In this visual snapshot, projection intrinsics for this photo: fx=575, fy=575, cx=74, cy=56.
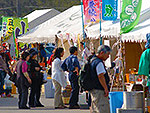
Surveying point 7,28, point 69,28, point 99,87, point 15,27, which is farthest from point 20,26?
point 99,87

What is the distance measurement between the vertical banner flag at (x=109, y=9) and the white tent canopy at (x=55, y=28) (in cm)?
458

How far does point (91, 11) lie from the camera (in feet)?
65.5

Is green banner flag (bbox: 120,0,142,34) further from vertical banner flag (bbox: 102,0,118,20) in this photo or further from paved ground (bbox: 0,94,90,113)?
vertical banner flag (bbox: 102,0,118,20)

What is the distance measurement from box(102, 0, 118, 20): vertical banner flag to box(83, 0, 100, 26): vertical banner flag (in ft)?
2.02

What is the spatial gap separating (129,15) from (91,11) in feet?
15.3

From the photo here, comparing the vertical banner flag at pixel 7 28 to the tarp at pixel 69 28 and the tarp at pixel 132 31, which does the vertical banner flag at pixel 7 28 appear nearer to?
the tarp at pixel 69 28

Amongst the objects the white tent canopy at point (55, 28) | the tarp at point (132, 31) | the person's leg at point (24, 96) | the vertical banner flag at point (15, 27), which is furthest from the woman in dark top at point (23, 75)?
the vertical banner flag at point (15, 27)

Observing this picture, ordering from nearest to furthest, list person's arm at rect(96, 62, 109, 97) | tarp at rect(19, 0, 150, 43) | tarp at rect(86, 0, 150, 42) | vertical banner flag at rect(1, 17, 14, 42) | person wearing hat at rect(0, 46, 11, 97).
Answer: person's arm at rect(96, 62, 109, 97)
tarp at rect(86, 0, 150, 42)
person wearing hat at rect(0, 46, 11, 97)
tarp at rect(19, 0, 150, 43)
vertical banner flag at rect(1, 17, 14, 42)

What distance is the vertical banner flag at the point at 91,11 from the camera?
65.0 ft

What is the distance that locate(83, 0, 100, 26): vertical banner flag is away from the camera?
19812 mm

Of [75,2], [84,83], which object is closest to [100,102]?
[84,83]

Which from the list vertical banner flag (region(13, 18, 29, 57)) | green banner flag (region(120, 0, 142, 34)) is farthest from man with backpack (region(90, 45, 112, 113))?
vertical banner flag (region(13, 18, 29, 57))

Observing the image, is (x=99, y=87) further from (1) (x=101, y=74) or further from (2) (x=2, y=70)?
(2) (x=2, y=70)

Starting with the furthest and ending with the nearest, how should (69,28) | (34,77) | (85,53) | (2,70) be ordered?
(69,28)
(85,53)
(2,70)
(34,77)
